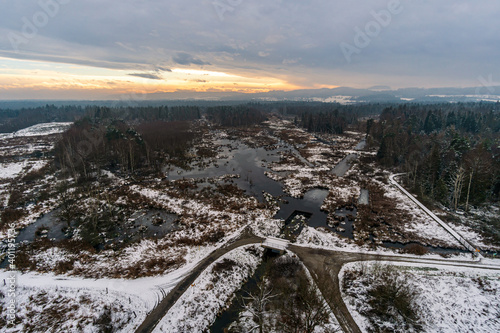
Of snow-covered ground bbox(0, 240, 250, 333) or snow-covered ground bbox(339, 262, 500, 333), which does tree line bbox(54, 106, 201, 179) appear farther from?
snow-covered ground bbox(339, 262, 500, 333)

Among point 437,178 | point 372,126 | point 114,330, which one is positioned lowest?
point 114,330

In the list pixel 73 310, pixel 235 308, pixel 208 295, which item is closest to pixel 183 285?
pixel 208 295

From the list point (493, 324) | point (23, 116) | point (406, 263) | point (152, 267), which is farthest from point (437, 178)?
point (23, 116)

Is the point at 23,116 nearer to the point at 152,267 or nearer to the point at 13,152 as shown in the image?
the point at 13,152

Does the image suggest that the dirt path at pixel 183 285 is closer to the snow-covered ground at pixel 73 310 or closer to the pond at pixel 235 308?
the snow-covered ground at pixel 73 310

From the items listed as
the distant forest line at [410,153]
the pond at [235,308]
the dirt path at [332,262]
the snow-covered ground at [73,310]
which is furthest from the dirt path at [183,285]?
the distant forest line at [410,153]
